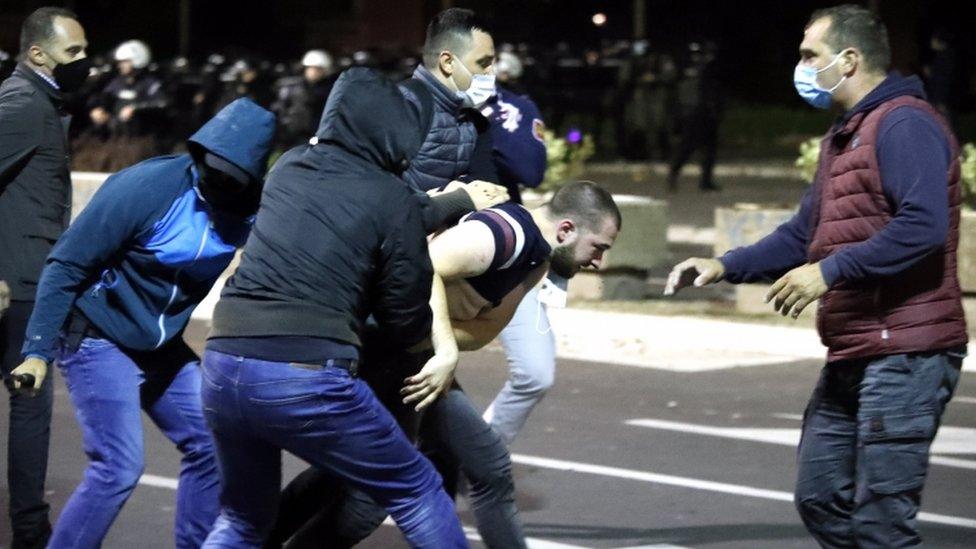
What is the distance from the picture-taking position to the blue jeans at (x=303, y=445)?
5039 millimetres

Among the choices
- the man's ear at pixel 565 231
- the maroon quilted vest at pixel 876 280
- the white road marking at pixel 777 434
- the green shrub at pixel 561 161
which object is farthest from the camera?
the green shrub at pixel 561 161

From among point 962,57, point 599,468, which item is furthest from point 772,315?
point 962,57

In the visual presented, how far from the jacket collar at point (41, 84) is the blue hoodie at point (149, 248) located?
1.03 m

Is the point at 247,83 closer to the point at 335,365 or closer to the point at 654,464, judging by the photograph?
the point at 654,464

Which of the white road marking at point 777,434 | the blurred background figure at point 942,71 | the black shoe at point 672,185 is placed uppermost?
the white road marking at point 777,434

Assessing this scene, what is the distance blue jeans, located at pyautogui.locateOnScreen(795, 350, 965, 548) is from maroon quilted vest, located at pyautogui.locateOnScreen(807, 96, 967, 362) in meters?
0.06

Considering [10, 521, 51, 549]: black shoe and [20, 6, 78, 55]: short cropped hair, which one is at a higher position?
[20, 6, 78, 55]: short cropped hair

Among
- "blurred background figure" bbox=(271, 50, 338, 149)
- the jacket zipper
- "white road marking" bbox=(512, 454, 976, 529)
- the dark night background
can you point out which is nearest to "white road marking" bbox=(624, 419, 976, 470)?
"white road marking" bbox=(512, 454, 976, 529)

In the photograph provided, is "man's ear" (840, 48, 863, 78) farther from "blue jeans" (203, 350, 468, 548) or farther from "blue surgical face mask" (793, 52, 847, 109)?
"blue jeans" (203, 350, 468, 548)

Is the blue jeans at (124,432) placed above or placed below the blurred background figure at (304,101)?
above

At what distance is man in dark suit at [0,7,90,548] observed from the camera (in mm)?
6691

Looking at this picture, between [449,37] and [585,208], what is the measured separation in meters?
1.19

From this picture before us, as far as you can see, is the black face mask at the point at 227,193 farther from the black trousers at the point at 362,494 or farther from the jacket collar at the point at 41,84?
the jacket collar at the point at 41,84

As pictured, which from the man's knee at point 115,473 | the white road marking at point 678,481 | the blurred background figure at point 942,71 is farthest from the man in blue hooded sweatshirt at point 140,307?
the blurred background figure at point 942,71
